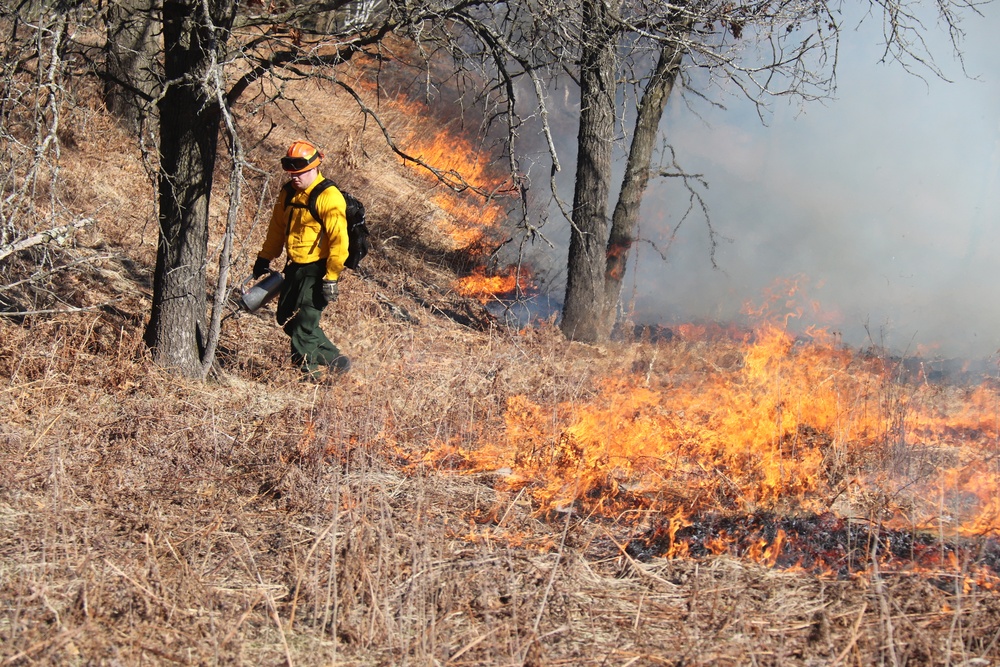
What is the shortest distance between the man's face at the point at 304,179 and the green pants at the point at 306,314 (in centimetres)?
59

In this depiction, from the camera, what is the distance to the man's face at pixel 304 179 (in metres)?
6.36

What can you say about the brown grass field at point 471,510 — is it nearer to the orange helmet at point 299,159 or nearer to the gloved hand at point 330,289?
the gloved hand at point 330,289

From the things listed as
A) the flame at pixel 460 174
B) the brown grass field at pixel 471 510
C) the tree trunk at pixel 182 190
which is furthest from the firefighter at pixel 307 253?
the flame at pixel 460 174

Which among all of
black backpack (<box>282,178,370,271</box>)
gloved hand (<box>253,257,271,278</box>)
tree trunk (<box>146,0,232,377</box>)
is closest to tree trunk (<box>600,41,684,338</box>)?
black backpack (<box>282,178,370,271</box>)

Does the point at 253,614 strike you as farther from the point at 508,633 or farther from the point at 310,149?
the point at 310,149

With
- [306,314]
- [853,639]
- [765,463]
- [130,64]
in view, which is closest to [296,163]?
[306,314]

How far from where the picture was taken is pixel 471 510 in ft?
14.8

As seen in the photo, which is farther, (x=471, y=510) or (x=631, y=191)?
(x=631, y=191)

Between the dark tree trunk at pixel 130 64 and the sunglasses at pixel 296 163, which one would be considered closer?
the sunglasses at pixel 296 163

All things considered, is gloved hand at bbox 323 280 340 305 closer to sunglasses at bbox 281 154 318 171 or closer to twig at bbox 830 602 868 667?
sunglasses at bbox 281 154 318 171

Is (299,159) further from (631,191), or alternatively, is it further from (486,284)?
(486,284)

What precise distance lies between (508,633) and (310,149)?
167 inches

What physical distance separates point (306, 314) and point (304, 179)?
1049 millimetres

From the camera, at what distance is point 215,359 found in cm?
684
